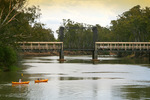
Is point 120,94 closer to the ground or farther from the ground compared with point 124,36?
closer to the ground

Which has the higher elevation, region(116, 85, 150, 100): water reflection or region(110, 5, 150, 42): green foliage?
region(110, 5, 150, 42): green foliage

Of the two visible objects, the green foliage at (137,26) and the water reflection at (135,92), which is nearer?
the water reflection at (135,92)

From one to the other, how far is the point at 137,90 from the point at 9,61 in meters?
31.5

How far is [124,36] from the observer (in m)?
173

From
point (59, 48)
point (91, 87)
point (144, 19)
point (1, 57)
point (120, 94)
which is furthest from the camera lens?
point (144, 19)

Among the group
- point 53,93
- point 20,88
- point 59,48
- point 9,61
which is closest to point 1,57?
point 9,61

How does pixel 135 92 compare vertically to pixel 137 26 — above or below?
below

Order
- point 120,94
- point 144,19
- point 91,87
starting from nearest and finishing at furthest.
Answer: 1. point 120,94
2. point 91,87
3. point 144,19

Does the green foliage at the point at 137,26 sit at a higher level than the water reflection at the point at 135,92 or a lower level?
higher

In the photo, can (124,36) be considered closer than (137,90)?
No

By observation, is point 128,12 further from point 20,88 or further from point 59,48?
point 20,88

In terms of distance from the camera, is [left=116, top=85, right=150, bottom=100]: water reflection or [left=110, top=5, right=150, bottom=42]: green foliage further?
[left=110, top=5, right=150, bottom=42]: green foliage

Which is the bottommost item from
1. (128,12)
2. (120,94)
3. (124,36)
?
(120,94)

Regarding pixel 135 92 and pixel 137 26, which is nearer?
pixel 135 92
